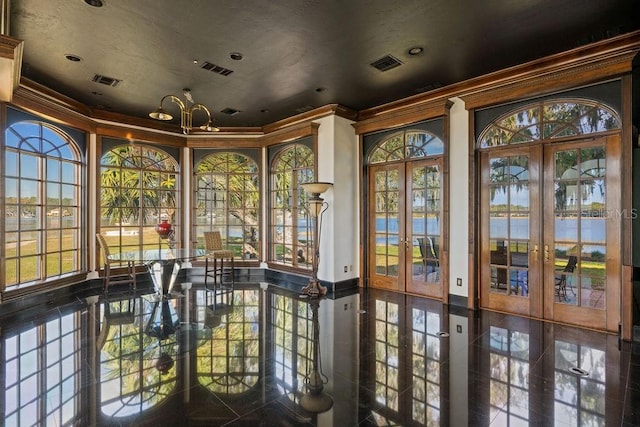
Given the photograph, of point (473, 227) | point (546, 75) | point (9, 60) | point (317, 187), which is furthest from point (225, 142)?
→ point (546, 75)

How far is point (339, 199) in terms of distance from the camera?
600 centimetres

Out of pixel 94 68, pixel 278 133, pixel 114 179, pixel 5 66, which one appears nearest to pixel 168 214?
pixel 114 179

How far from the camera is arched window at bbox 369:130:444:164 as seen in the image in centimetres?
537

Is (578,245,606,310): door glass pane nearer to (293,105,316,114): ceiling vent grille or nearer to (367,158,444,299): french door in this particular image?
(367,158,444,299): french door

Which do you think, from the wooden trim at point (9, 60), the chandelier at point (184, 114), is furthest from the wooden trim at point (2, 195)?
the chandelier at point (184, 114)

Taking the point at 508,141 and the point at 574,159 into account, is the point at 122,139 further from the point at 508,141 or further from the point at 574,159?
the point at 574,159

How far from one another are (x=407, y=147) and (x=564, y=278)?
112 inches

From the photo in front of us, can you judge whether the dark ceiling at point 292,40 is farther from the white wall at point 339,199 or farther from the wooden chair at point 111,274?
the wooden chair at point 111,274

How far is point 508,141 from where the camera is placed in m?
4.61

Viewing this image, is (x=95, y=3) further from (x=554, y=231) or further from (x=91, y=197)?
(x=554, y=231)

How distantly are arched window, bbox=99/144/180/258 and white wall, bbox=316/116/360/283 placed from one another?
327 centimetres

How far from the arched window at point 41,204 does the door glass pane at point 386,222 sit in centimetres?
518

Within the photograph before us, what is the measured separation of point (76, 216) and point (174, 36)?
413 cm

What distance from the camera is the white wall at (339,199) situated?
5.90 meters
